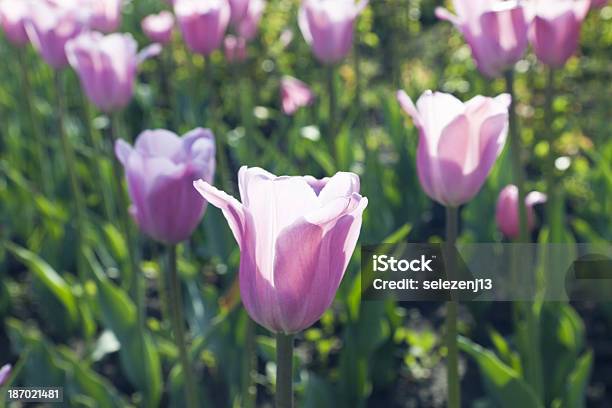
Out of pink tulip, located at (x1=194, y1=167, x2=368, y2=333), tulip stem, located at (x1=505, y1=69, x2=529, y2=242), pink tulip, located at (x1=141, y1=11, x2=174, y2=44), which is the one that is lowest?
pink tulip, located at (x1=194, y1=167, x2=368, y2=333)

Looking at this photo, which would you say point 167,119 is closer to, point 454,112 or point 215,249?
point 215,249

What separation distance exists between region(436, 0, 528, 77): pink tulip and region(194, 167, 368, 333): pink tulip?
597 mm

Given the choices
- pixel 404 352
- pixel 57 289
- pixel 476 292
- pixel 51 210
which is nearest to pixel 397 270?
pixel 476 292

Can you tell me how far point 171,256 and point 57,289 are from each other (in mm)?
965

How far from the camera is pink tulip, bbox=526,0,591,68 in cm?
142

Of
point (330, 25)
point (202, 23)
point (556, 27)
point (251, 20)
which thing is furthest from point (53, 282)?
point (556, 27)

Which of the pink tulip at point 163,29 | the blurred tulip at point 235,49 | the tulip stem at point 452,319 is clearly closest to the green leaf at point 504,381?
the tulip stem at point 452,319

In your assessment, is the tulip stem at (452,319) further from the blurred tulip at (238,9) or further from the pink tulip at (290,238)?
the blurred tulip at (238,9)

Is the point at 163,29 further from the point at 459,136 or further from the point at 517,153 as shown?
the point at 459,136

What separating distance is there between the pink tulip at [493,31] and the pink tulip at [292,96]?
4.95 ft

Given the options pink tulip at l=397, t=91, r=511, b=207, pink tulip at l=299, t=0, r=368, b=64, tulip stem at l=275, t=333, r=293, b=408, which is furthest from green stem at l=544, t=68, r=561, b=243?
tulip stem at l=275, t=333, r=293, b=408

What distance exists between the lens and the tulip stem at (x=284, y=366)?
80 cm

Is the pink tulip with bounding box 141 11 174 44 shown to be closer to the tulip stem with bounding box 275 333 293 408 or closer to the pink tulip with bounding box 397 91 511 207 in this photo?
the pink tulip with bounding box 397 91 511 207

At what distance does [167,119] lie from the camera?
3633 millimetres
